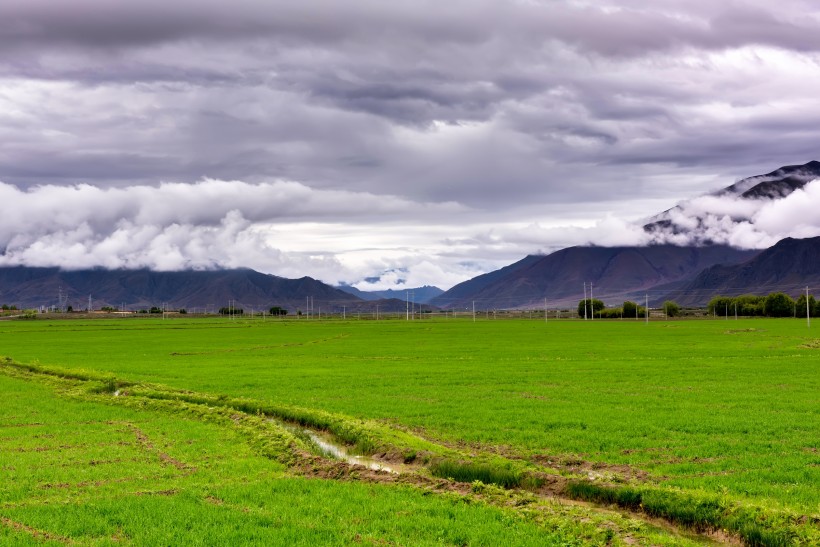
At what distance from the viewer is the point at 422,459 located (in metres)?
23.4

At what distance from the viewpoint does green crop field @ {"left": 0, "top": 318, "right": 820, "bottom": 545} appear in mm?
15906

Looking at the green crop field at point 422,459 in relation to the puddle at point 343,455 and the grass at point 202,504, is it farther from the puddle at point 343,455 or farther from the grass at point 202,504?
the puddle at point 343,455

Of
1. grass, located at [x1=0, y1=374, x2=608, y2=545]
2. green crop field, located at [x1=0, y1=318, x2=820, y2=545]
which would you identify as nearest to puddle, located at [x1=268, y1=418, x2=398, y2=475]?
green crop field, located at [x1=0, y1=318, x2=820, y2=545]

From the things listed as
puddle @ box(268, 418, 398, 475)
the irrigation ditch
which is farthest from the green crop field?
puddle @ box(268, 418, 398, 475)

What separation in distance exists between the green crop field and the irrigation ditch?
0.06 metres

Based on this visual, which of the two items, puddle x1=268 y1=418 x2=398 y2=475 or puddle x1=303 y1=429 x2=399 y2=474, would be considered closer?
puddle x1=268 y1=418 x2=398 y2=475

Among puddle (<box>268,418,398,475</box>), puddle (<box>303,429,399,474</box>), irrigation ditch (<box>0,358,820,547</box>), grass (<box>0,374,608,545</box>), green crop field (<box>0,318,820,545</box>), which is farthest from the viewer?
puddle (<box>303,429,399,474</box>)

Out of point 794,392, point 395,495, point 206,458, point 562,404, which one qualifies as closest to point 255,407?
point 206,458

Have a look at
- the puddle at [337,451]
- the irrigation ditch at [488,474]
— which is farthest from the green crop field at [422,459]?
the puddle at [337,451]

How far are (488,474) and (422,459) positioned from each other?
3.19 metres

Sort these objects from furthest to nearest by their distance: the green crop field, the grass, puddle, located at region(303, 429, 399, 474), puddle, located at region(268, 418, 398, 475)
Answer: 1. puddle, located at region(303, 429, 399, 474)
2. puddle, located at region(268, 418, 398, 475)
3. the green crop field
4. the grass

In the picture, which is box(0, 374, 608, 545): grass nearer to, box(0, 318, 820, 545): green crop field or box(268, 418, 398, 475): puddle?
box(0, 318, 820, 545): green crop field

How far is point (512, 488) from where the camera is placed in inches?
781

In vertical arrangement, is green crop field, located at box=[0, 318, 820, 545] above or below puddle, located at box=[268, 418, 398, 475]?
above
